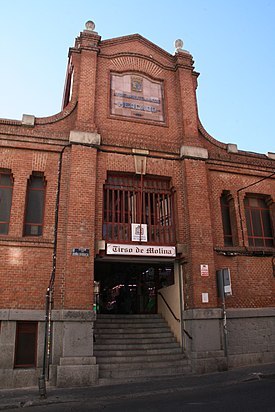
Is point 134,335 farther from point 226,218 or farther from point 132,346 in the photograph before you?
point 226,218

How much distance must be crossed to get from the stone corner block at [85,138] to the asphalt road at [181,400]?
25.4 feet

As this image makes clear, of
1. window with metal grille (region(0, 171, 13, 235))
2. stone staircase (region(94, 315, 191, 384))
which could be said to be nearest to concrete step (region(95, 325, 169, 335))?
stone staircase (region(94, 315, 191, 384))

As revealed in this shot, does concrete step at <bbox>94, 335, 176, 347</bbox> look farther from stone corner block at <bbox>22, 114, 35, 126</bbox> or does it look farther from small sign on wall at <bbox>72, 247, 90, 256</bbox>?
stone corner block at <bbox>22, 114, 35, 126</bbox>

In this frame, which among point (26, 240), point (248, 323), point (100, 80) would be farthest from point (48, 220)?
point (248, 323)

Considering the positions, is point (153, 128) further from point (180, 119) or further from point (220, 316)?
point (220, 316)

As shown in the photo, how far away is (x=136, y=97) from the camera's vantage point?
1488cm

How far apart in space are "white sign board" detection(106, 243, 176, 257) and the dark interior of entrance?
2.04 metres

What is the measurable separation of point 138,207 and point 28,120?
194 inches

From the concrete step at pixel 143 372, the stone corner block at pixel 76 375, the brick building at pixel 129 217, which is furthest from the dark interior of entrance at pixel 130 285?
the stone corner block at pixel 76 375

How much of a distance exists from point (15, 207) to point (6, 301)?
117 inches

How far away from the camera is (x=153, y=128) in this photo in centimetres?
1455

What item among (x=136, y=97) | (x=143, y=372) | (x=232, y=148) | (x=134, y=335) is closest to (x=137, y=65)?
(x=136, y=97)

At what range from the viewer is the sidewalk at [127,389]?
867cm

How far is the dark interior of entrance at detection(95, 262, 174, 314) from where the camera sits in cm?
1620
